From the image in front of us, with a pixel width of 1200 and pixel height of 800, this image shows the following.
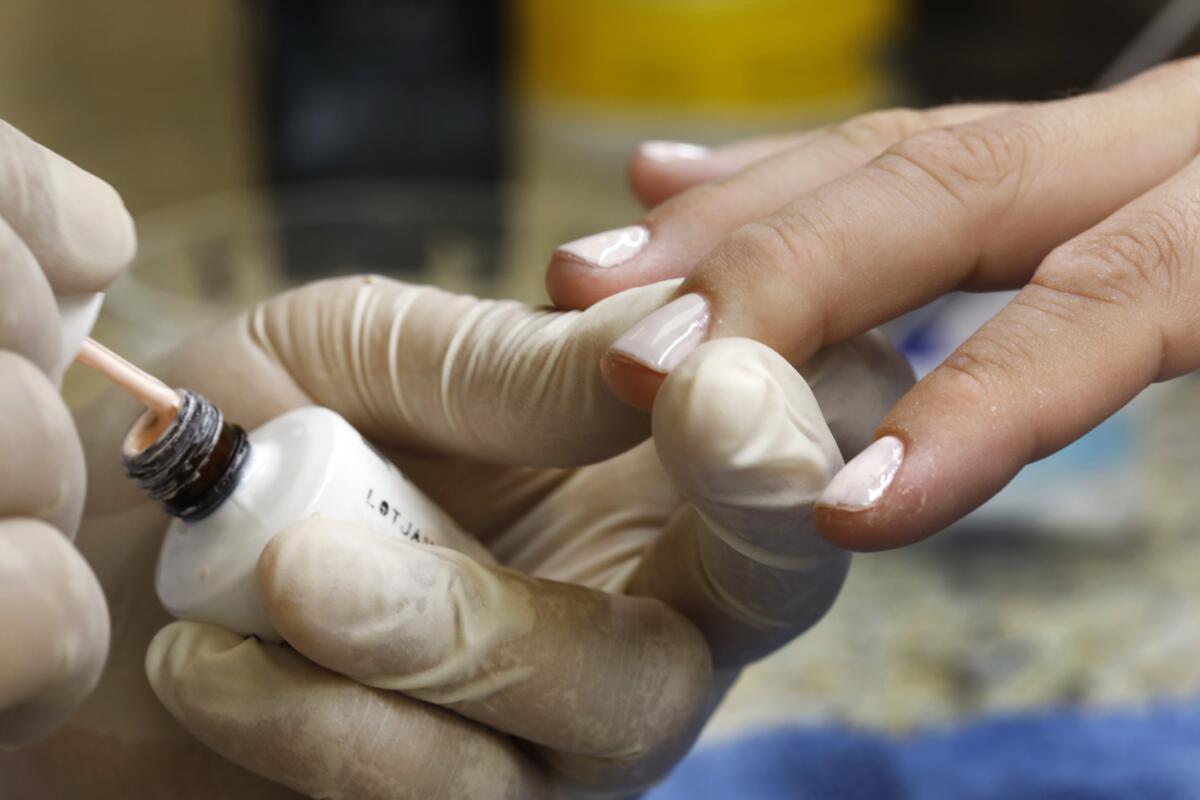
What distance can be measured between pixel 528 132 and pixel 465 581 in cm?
114

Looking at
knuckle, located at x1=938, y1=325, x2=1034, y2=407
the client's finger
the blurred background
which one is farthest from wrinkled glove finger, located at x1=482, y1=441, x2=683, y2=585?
the blurred background

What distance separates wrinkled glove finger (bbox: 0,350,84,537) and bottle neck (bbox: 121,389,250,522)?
7 cm

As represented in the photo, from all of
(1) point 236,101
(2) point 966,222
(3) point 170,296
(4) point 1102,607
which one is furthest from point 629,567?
(1) point 236,101

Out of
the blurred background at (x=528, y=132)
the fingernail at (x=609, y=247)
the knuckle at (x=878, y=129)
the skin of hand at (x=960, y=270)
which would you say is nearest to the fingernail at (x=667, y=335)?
the skin of hand at (x=960, y=270)

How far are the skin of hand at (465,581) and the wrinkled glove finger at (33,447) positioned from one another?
0.09m

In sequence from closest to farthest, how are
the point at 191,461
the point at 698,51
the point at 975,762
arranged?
the point at 191,461 < the point at 975,762 < the point at 698,51

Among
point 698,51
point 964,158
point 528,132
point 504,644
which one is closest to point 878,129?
point 964,158

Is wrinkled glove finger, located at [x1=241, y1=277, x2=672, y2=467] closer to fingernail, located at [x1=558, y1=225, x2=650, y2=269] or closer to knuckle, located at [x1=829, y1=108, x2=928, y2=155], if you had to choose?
fingernail, located at [x1=558, y1=225, x2=650, y2=269]

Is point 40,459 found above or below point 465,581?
above

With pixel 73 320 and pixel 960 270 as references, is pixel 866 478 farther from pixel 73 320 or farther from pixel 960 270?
pixel 73 320

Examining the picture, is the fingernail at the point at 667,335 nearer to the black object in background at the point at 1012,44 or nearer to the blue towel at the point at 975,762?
the blue towel at the point at 975,762

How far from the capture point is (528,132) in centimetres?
154

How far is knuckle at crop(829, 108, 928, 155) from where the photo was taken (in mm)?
644

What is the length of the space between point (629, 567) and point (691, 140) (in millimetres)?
929
